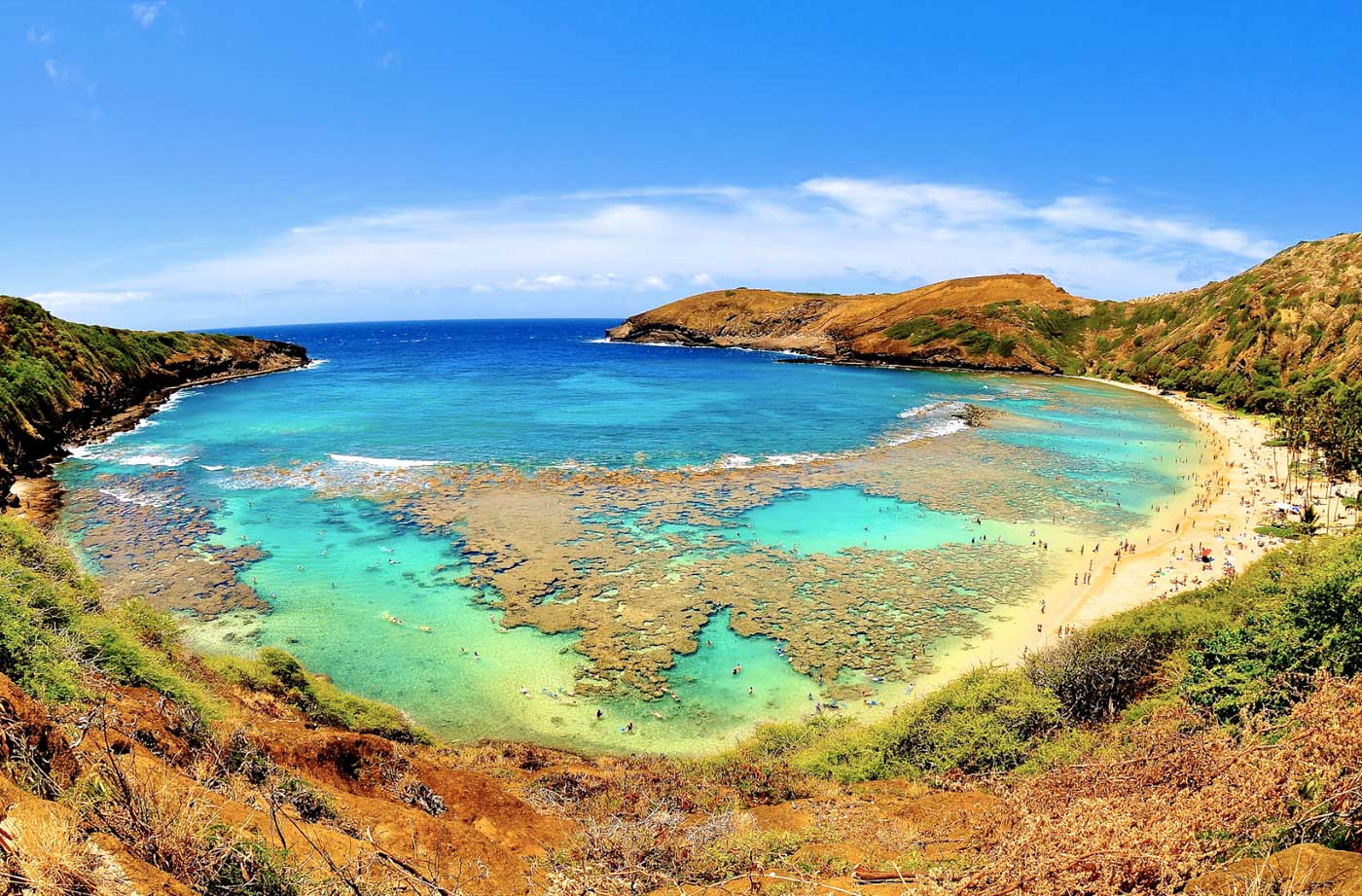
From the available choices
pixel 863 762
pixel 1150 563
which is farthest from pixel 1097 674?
pixel 1150 563

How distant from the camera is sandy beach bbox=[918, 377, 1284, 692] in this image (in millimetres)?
24859

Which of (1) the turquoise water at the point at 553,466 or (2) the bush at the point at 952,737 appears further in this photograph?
(1) the turquoise water at the point at 553,466

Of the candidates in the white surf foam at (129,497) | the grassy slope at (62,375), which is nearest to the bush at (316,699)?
the white surf foam at (129,497)

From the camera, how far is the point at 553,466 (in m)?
49.5

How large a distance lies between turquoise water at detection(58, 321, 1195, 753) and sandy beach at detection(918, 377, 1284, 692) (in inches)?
70.4

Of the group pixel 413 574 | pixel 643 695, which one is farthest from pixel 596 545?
pixel 643 695

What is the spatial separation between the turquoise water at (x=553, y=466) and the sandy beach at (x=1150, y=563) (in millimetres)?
1787

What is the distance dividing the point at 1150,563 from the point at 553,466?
38118 millimetres

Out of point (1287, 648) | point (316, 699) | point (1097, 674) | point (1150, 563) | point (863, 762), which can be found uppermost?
point (1287, 648)

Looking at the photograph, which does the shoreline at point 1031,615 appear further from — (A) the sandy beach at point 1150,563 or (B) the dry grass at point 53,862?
(B) the dry grass at point 53,862

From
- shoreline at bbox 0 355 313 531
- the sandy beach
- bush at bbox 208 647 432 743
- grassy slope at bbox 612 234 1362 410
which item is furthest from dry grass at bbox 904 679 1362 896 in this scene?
grassy slope at bbox 612 234 1362 410

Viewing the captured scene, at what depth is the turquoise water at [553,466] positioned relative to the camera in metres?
22.4

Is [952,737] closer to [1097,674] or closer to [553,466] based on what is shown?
[1097,674]

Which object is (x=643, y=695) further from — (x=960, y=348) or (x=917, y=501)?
(x=960, y=348)
